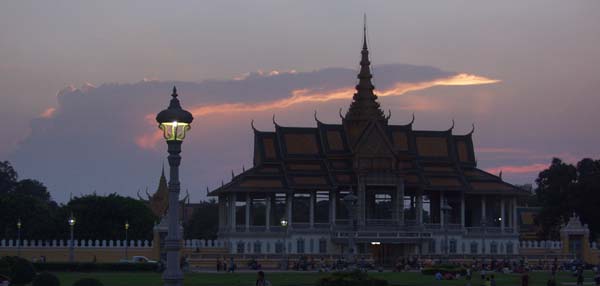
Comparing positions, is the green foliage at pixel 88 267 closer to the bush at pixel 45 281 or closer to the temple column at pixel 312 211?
the temple column at pixel 312 211

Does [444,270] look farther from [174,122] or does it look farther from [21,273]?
[174,122]

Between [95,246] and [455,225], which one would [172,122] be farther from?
[455,225]

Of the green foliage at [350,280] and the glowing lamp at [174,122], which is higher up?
the glowing lamp at [174,122]

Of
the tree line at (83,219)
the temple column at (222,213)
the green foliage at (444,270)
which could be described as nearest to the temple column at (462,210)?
the temple column at (222,213)

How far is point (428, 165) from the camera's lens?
102500 mm

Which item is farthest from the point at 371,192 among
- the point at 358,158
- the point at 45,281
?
the point at 45,281

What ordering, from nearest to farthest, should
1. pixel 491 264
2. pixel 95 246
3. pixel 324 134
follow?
pixel 491 264
pixel 95 246
pixel 324 134

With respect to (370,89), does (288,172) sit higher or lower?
lower

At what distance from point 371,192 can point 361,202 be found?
14.7ft

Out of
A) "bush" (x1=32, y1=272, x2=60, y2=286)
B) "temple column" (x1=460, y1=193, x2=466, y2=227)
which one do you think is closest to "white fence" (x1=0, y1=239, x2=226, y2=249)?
"temple column" (x1=460, y1=193, x2=466, y2=227)

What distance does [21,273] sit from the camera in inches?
1850

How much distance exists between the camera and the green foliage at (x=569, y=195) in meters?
106

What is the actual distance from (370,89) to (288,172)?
15.3 m

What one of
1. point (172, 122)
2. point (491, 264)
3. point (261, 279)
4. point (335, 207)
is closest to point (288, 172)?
point (335, 207)
